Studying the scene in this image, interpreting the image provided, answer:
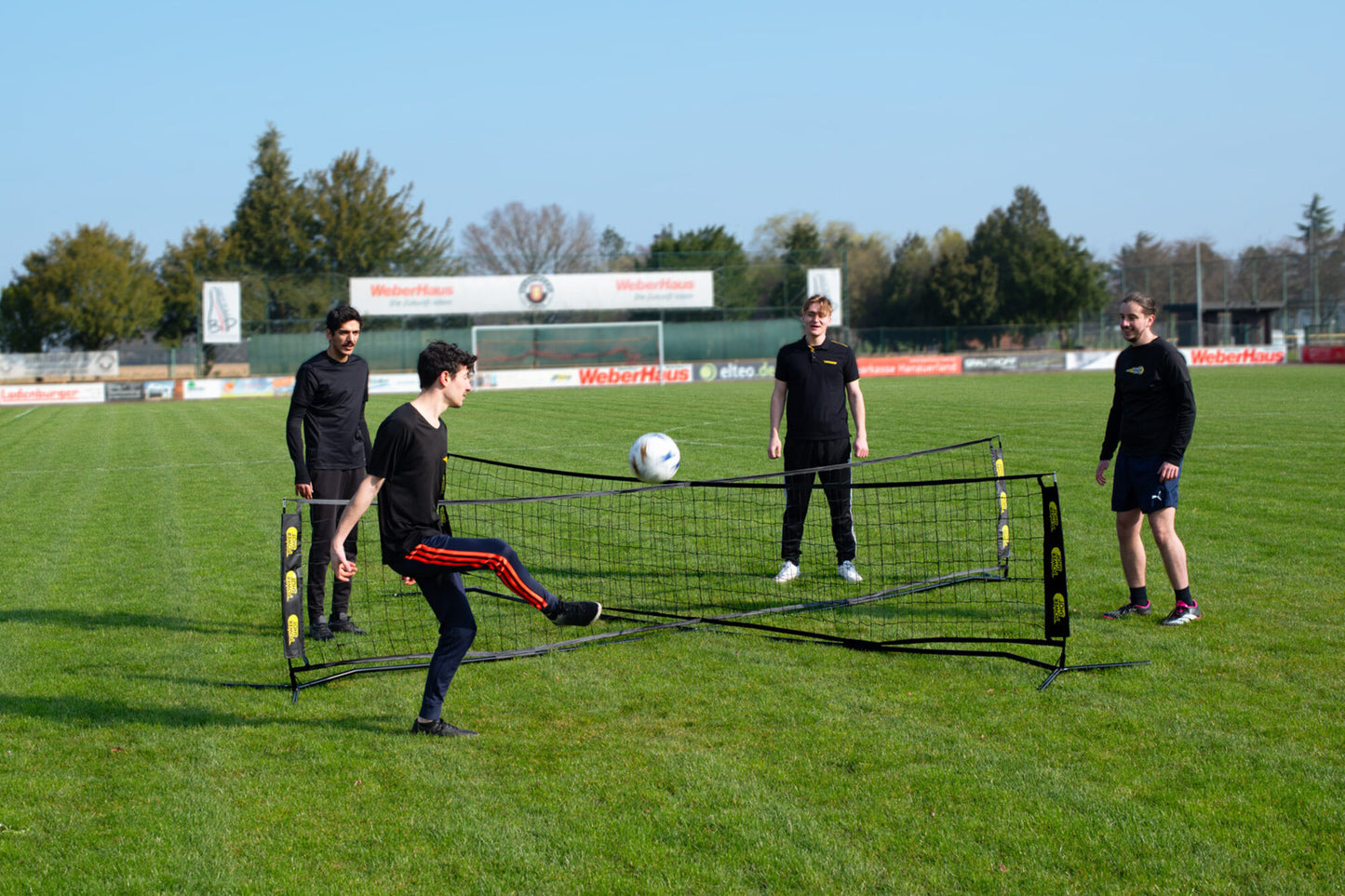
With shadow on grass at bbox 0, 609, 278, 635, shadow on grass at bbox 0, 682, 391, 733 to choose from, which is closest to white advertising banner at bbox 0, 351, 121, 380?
shadow on grass at bbox 0, 609, 278, 635

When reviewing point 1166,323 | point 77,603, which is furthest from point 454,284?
point 77,603

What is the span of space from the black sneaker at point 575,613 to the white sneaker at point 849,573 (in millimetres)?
3247

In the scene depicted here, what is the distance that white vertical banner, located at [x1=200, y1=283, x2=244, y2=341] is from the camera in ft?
163

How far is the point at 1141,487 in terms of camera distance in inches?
261

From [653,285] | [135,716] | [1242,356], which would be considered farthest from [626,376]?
[135,716]

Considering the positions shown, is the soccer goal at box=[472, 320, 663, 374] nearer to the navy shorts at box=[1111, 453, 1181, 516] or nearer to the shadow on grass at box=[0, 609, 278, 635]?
the shadow on grass at box=[0, 609, 278, 635]

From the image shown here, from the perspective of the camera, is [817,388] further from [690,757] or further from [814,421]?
[690,757]

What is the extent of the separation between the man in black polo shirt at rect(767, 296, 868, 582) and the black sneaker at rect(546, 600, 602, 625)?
3.09 meters

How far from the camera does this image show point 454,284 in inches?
2098

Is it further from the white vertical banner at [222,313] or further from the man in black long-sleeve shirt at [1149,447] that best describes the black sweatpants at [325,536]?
the white vertical banner at [222,313]

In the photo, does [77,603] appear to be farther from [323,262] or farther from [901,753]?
[323,262]

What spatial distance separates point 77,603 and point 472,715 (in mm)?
4339

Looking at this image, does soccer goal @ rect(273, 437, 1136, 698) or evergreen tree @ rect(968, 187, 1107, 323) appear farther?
evergreen tree @ rect(968, 187, 1107, 323)

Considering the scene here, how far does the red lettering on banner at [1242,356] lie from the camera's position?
161 feet
